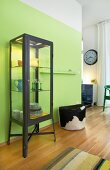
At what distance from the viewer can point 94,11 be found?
13.2 feet

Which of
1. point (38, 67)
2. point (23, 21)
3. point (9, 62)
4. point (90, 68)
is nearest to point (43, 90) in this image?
point (38, 67)

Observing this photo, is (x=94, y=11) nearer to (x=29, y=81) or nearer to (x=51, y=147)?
(x=29, y=81)

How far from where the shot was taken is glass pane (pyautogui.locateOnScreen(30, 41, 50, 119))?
2168 millimetres

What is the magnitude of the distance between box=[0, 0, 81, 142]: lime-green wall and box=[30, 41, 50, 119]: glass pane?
366mm

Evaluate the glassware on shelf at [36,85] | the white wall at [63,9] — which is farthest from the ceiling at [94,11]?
the glassware on shelf at [36,85]

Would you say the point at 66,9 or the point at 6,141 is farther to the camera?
the point at 66,9

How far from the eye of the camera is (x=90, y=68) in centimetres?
521

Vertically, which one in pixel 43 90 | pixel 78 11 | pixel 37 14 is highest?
pixel 78 11

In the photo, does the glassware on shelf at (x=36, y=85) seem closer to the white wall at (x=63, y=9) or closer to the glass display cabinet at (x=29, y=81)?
the glass display cabinet at (x=29, y=81)

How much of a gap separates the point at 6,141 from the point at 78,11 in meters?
3.16

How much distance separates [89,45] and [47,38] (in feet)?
9.39

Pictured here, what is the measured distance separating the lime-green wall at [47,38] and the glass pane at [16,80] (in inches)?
3.2

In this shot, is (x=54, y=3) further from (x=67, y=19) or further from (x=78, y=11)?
(x=78, y=11)

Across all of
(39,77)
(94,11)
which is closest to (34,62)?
(39,77)
